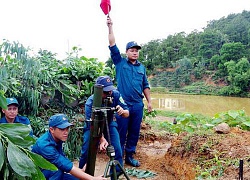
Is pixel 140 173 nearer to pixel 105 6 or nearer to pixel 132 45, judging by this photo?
pixel 132 45

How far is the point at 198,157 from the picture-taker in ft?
11.2

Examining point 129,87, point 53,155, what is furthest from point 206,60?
point 53,155

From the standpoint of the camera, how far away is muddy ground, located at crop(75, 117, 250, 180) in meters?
2.86

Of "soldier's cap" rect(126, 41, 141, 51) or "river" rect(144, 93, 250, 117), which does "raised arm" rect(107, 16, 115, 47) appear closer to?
"soldier's cap" rect(126, 41, 141, 51)

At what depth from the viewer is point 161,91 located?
35031 millimetres

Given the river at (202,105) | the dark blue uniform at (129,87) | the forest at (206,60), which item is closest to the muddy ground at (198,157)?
the dark blue uniform at (129,87)

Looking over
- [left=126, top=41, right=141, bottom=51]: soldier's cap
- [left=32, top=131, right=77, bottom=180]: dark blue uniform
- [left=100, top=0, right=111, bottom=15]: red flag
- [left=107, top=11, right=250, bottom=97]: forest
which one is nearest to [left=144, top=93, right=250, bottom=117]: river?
[left=107, top=11, right=250, bottom=97]: forest

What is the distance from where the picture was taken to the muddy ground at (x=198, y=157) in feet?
9.39

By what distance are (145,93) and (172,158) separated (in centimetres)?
96

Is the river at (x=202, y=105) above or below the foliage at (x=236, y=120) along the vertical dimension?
below

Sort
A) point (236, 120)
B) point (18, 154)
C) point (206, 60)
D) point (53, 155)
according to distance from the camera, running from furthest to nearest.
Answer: point (206, 60)
point (236, 120)
point (53, 155)
point (18, 154)

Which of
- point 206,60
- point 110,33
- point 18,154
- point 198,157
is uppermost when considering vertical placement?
point 206,60

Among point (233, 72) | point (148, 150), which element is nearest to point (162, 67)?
point (233, 72)

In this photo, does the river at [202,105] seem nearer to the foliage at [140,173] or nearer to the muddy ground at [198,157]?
the muddy ground at [198,157]
